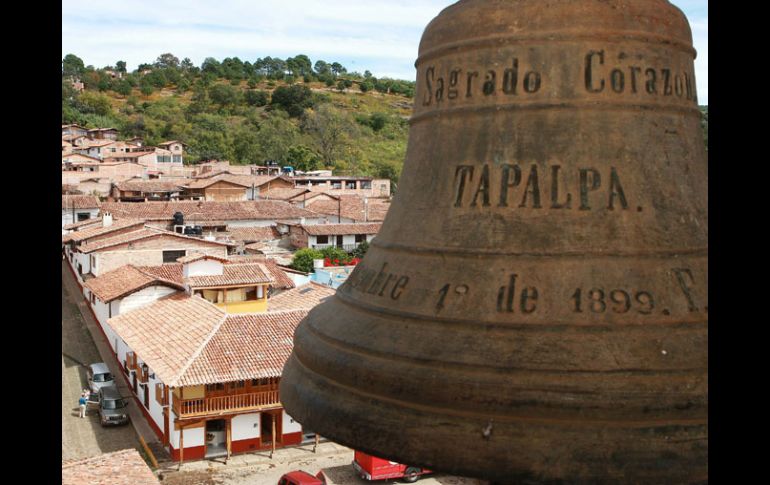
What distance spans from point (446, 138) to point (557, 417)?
1.25m

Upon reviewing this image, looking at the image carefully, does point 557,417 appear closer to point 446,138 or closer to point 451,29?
point 446,138

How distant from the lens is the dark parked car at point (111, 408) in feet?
74.1

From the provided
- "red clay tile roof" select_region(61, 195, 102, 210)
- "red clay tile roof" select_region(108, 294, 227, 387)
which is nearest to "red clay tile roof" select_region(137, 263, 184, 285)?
"red clay tile roof" select_region(108, 294, 227, 387)

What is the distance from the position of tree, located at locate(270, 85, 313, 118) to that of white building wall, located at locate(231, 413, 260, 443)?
284 ft

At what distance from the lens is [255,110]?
103688 mm

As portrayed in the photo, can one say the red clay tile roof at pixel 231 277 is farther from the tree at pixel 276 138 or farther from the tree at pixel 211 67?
the tree at pixel 211 67

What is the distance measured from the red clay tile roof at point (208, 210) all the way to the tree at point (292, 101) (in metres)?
56.7

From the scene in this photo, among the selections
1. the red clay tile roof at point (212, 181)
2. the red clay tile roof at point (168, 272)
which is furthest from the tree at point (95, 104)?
the red clay tile roof at point (168, 272)

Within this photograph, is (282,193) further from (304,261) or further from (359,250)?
(304,261)

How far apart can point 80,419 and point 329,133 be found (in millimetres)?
68227

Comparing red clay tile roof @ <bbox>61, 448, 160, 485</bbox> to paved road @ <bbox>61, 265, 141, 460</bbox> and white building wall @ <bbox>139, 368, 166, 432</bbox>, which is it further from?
white building wall @ <bbox>139, 368, 166, 432</bbox>
